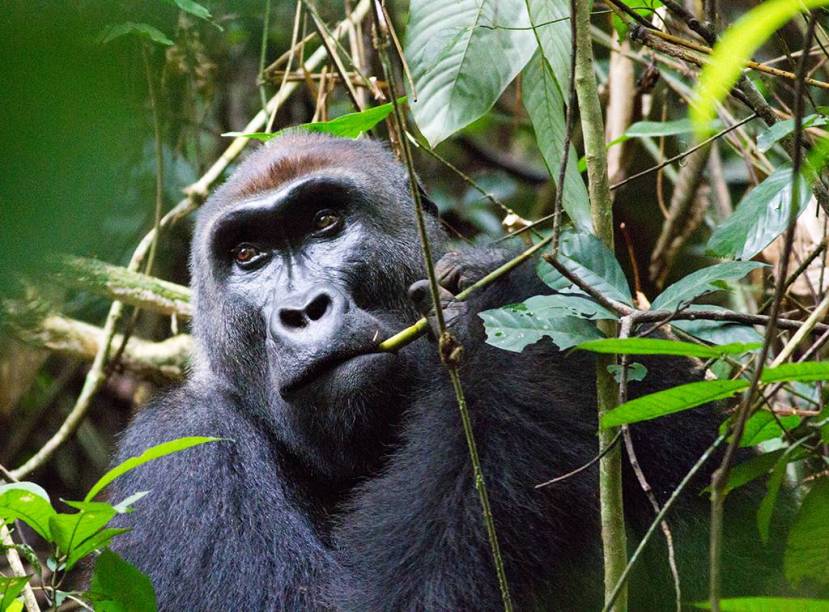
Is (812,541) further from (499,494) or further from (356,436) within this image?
(356,436)

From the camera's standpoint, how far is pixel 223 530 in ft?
8.98

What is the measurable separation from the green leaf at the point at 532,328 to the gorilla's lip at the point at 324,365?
1.84 feet

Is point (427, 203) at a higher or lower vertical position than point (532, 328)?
higher

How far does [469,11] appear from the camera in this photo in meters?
2.24

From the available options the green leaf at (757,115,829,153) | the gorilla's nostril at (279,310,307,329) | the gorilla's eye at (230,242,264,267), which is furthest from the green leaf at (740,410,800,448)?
the gorilla's eye at (230,242,264,267)

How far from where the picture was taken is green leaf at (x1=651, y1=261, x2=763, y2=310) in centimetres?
193

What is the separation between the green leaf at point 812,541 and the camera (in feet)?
5.75

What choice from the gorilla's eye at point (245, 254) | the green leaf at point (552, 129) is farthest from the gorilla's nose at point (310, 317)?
the green leaf at point (552, 129)

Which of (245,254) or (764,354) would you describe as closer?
(764,354)

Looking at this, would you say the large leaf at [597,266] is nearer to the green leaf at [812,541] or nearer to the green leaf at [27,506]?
the green leaf at [812,541]

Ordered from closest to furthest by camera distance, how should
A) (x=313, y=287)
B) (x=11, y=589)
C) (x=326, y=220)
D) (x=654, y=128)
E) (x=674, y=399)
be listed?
(x=674, y=399)
(x=11, y=589)
(x=313, y=287)
(x=326, y=220)
(x=654, y=128)

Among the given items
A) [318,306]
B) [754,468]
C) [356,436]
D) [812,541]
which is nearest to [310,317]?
[318,306]

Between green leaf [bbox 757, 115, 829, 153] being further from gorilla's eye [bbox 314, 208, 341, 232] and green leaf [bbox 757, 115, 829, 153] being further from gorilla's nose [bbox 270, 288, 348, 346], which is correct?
gorilla's eye [bbox 314, 208, 341, 232]

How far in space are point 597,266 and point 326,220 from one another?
124cm
